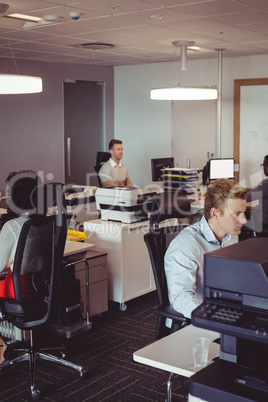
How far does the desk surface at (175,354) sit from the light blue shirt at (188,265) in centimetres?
23

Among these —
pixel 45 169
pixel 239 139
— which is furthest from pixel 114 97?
pixel 239 139

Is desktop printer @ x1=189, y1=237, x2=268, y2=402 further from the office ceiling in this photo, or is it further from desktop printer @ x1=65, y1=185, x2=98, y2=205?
desktop printer @ x1=65, y1=185, x2=98, y2=205

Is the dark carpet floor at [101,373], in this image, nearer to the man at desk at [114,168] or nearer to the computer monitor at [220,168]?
the man at desk at [114,168]

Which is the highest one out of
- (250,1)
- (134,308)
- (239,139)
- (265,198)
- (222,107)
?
(250,1)

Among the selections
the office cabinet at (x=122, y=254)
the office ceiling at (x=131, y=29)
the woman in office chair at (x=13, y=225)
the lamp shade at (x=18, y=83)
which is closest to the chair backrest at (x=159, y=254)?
the woman in office chair at (x=13, y=225)

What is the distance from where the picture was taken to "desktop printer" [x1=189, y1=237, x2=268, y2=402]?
153 cm

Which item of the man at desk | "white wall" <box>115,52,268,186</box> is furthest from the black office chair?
"white wall" <box>115,52,268,186</box>

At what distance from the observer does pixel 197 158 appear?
27.0 feet

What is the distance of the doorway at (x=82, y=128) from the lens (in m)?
8.55

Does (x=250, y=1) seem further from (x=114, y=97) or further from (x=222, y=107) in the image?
(x=114, y=97)

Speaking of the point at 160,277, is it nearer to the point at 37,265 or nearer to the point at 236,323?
the point at 37,265

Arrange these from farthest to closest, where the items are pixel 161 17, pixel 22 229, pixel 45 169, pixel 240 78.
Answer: pixel 45 169
pixel 240 78
pixel 161 17
pixel 22 229

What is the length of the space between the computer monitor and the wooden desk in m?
4.56

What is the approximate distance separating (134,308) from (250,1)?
2.81 metres
